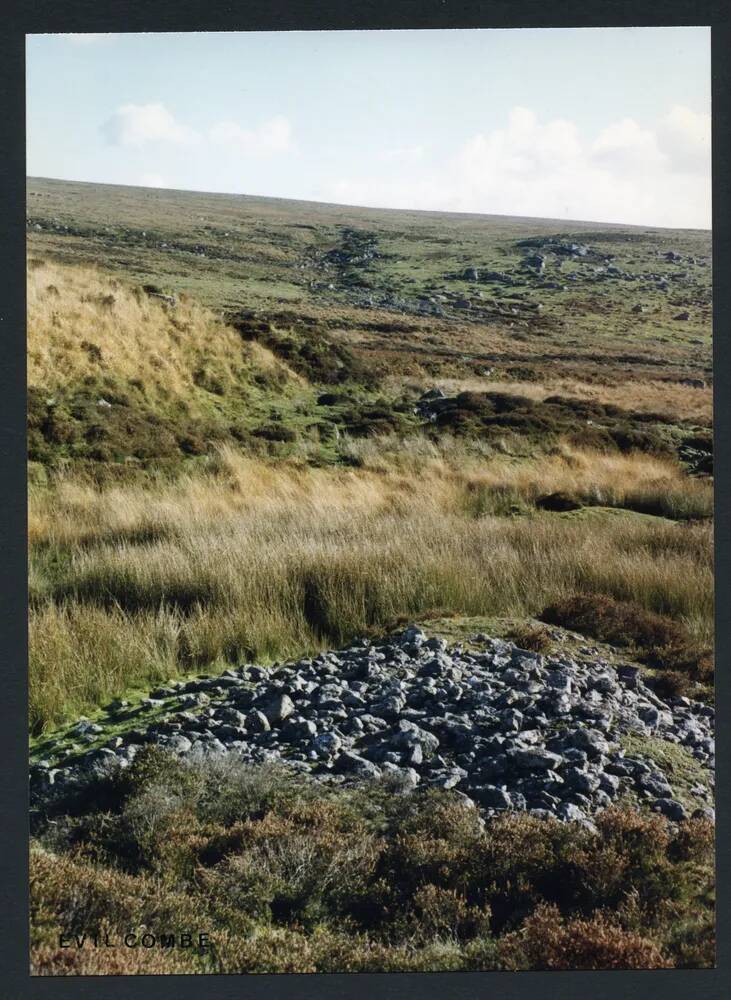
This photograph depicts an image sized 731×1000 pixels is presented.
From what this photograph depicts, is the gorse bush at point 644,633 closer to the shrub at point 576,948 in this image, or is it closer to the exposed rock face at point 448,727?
the exposed rock face at point 448,727

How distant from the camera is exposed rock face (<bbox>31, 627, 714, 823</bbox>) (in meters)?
4.82

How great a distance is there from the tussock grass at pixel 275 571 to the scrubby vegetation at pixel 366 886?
131 cm

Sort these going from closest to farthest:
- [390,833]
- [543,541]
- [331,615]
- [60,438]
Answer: [390,833] < [331,615] < [543,541] < [60,438]

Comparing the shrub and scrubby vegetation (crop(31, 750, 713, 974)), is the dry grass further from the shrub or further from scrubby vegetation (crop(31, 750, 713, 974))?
the shrub

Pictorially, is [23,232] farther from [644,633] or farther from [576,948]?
[644,633]

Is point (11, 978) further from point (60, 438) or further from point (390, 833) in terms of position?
point (60, 438)

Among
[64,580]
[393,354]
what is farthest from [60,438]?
[393,354]

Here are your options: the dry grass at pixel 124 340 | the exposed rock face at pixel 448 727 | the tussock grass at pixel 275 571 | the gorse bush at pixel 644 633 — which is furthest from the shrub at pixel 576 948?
the dry grass at pixel 124 340

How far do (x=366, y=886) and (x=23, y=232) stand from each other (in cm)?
361

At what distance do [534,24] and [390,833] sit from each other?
4138 millimetres

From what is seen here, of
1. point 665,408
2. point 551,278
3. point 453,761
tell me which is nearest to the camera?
point 453,761

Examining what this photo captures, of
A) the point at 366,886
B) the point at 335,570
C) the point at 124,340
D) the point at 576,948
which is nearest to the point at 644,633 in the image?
the point at 335,570

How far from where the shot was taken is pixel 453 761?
4953 mm

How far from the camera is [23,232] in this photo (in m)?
4.57
